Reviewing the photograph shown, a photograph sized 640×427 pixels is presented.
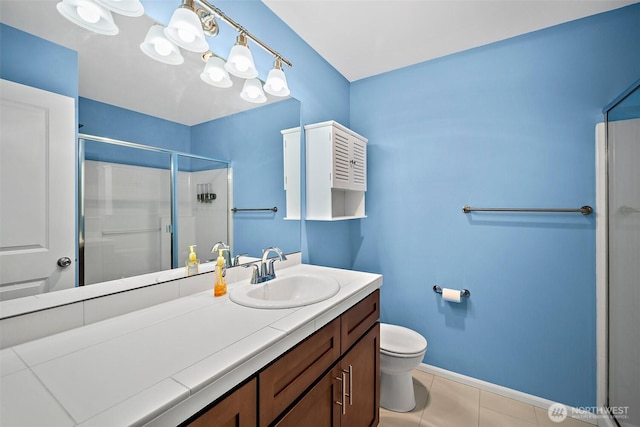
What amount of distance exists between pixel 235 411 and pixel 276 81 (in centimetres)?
146

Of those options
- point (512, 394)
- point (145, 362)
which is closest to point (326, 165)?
point (145, 362)

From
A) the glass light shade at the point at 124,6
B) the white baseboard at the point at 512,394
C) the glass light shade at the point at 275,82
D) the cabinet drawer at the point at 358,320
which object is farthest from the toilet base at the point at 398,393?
the glass light shade at the point at 124,6

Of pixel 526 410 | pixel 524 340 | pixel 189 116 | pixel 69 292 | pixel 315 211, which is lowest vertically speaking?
pixel 526 410

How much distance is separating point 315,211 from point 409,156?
922mm

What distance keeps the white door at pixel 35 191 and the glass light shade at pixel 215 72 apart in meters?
0.56

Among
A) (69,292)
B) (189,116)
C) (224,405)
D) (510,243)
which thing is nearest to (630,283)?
(510,243)

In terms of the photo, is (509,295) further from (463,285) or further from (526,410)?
(526,410)

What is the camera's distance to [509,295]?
180 cm

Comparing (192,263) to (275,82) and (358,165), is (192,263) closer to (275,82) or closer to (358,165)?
A: (275,82)

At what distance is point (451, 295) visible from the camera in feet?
6.20

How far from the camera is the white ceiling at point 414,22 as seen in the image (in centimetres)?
151

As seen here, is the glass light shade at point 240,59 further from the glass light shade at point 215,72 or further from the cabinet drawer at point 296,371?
the cabinet drawer at point 296,371

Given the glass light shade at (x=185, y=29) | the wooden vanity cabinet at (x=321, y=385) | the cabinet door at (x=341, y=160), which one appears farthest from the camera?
the cabinet door at (x=341, y=160)

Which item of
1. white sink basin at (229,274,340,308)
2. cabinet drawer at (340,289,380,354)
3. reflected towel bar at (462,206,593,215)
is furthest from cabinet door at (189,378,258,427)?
reflected towel bar at (462,206,593,215)
